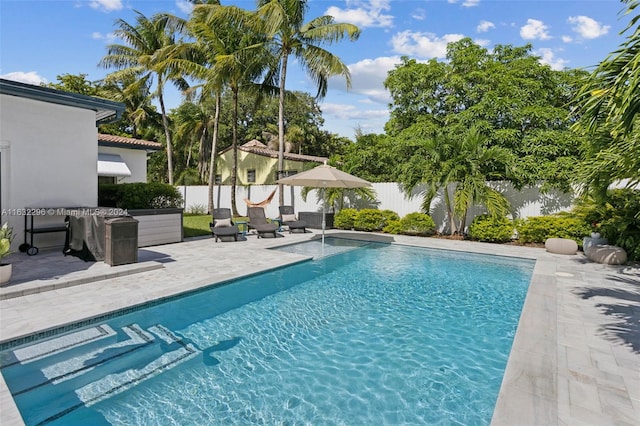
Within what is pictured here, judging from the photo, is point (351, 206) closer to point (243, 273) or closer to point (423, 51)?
point (423, 51)

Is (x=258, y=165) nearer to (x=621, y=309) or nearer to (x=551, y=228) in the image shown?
(x=551, y=228)

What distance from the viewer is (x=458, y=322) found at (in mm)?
6305

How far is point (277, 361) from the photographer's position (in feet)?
15.9

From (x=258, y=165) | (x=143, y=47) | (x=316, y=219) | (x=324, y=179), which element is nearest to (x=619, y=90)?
(x=324, y=179)

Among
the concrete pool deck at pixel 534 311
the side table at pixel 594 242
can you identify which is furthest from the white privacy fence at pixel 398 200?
the concrete pool deck at pixel 534 311

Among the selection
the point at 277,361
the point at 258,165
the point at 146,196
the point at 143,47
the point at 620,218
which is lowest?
the point at 277,361

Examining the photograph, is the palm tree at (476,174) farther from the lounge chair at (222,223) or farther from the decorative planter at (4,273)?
the decorative planter at (4,273)

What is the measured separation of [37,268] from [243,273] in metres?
4.78

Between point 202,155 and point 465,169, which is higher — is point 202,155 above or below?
above

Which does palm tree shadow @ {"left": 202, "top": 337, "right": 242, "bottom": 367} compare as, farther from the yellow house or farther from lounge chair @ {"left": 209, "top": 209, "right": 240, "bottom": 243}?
the yellow house

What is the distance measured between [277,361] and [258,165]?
28176 millimetres

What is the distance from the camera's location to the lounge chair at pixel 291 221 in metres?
16.1

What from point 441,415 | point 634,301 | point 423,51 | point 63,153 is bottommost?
point 441,415

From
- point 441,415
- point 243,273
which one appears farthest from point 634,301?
point 243,273
